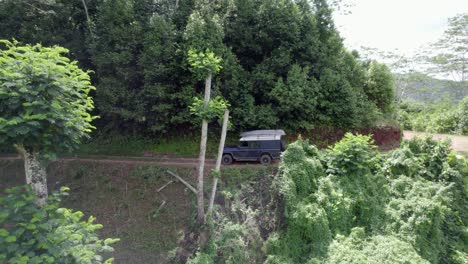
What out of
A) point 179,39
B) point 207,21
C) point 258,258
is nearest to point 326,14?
point 207,21

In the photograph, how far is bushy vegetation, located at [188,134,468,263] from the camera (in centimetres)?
659

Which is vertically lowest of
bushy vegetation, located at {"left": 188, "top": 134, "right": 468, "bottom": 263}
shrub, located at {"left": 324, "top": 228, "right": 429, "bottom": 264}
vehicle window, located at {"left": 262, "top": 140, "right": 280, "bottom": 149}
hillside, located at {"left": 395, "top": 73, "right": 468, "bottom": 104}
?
shrub, located at {"left": 324, "top": 228, "right": 429, "bottom": 264}

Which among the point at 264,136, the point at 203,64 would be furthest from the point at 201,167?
the point at 264,136

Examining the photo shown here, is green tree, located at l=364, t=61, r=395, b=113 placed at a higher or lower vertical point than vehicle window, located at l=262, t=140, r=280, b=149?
higher

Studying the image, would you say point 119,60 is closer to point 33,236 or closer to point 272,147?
point 272,147

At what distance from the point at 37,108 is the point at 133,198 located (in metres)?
6.03

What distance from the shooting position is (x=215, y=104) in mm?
6109

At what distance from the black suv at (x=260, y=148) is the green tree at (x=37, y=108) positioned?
6.15 meters

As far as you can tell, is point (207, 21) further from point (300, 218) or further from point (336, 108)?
point (300, 218)

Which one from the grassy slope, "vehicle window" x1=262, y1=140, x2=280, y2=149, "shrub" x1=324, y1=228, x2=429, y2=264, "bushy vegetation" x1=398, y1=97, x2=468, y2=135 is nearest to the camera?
"shrub" x1=324, y1=228, x2=429, y2=264

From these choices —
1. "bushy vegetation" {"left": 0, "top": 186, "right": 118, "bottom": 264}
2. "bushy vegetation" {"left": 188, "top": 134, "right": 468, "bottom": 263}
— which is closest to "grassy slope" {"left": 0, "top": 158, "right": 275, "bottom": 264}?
"bushy vegetation" {"left": 188, "top": 134, "right": 468, "bottom": 263}

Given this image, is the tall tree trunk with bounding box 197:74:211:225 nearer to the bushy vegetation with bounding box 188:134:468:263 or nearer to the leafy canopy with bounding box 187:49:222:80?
the leafy canopy with bounding box 187:49:222:80

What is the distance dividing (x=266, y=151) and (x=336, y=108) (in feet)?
12.5

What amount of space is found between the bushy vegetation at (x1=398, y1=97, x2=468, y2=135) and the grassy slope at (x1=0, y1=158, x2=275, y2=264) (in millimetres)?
14884
